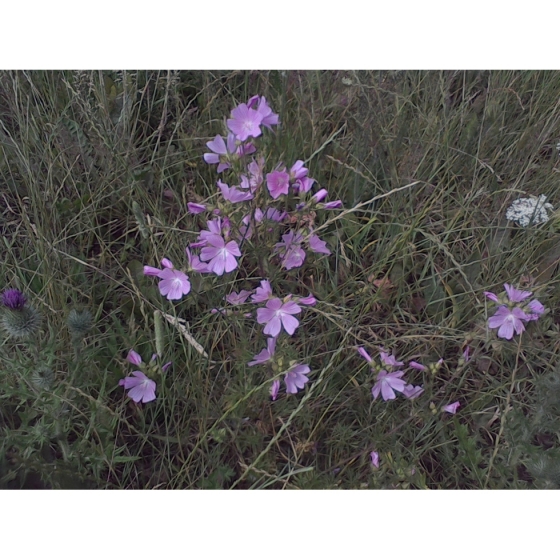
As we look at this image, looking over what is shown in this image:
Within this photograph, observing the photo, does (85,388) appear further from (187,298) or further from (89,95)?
(89,95)

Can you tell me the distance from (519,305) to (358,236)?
0.39 metres

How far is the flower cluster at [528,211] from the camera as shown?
1.47 m

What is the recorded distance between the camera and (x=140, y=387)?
1334mm

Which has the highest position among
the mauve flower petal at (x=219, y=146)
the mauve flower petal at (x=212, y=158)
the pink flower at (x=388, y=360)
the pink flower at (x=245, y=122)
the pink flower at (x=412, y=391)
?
the pink flower at (x=245, y=122)

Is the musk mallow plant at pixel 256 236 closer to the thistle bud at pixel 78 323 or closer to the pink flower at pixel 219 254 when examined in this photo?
the pink flower at pixel 219 254

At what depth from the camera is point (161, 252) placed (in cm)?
147

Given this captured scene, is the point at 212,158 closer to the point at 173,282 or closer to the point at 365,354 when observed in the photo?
the point at 173,282

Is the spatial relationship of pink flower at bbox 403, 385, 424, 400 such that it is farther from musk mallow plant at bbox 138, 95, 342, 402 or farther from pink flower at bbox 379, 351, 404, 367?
musk mallow plant at bbox 138, 95, 342, 402

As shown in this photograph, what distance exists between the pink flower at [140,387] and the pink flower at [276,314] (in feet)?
0.88

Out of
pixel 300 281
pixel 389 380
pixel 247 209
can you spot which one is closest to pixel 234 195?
pixel 247 209

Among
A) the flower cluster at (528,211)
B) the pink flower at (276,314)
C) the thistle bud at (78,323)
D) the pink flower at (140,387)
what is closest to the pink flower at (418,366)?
the pink flower at (276,314)

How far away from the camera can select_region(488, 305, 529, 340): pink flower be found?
1278mm

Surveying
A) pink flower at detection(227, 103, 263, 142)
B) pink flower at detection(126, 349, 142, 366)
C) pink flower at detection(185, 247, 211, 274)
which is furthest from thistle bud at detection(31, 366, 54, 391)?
pink flower at detection(227, 103, 263, 142)

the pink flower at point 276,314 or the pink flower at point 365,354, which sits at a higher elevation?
the pink flower at point 276,314
